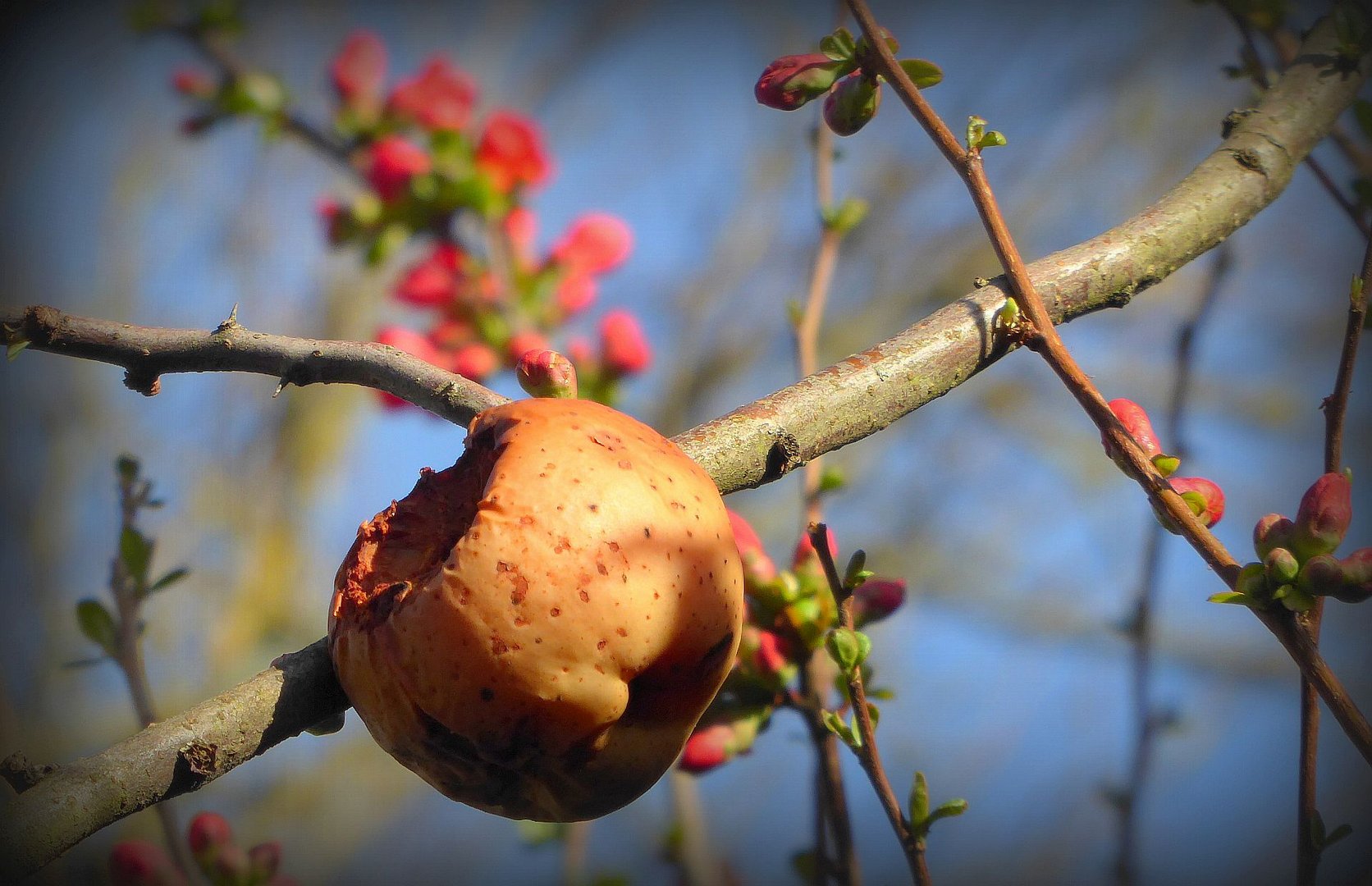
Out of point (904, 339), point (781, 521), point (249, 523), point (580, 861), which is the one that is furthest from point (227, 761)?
point (249, 523)

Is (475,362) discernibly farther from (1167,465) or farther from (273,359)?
(1167,465)

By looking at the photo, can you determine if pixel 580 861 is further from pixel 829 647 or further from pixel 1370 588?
pixel 1370 588

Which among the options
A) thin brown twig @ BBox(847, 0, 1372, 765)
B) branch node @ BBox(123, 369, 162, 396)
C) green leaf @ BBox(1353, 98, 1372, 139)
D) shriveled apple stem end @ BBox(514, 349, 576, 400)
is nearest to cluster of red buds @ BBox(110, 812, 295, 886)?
branch node @ BBox(123, 369, 162, 396)

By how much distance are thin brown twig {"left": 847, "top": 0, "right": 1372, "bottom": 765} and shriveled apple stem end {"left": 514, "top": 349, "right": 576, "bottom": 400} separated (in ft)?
1.34

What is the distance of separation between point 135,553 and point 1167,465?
1215 mm

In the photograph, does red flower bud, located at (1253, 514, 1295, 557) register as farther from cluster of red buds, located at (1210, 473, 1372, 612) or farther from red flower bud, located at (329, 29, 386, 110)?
red flower bud, located at (329, 29, 386, 110)

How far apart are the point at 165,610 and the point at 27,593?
530 mm

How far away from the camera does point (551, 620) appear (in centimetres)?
70

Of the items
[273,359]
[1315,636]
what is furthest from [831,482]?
[273,359]

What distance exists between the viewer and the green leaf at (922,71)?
1084 millimetres

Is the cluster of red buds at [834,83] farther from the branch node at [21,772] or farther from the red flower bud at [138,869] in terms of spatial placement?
the red flower bud at [138,869]

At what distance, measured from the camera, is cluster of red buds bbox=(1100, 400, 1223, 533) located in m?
0.90

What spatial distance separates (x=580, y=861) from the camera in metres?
1.71

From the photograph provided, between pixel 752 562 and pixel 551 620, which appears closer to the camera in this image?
pixel 551 620
